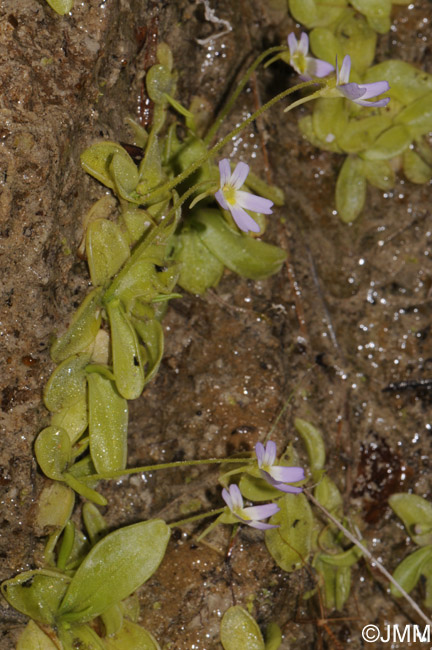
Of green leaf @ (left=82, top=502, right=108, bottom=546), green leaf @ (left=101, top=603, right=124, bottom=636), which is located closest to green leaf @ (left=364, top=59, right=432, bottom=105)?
green leaf @ (left=82, top=502, right=108, bottom=546)

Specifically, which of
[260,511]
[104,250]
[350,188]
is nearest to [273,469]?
[260,511]

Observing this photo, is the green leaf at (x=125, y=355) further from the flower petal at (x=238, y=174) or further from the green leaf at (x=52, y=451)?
the flower petal at (x=238, y=174)

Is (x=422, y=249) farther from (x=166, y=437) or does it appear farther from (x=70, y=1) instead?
(x=70, y=1)

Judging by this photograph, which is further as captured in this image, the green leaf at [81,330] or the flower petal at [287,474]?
the green leaf at [81,330]

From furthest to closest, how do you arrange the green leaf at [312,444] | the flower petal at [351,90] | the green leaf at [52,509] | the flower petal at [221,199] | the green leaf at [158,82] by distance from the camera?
the green leaf at [312,444] < the green leaf at [158,82] < the green leaf at [52,509] < the flower petal at [221,199] < the flower petal at [351,90]

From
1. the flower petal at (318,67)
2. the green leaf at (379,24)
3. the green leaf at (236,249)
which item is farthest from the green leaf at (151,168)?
the green leaf at (379,24)
